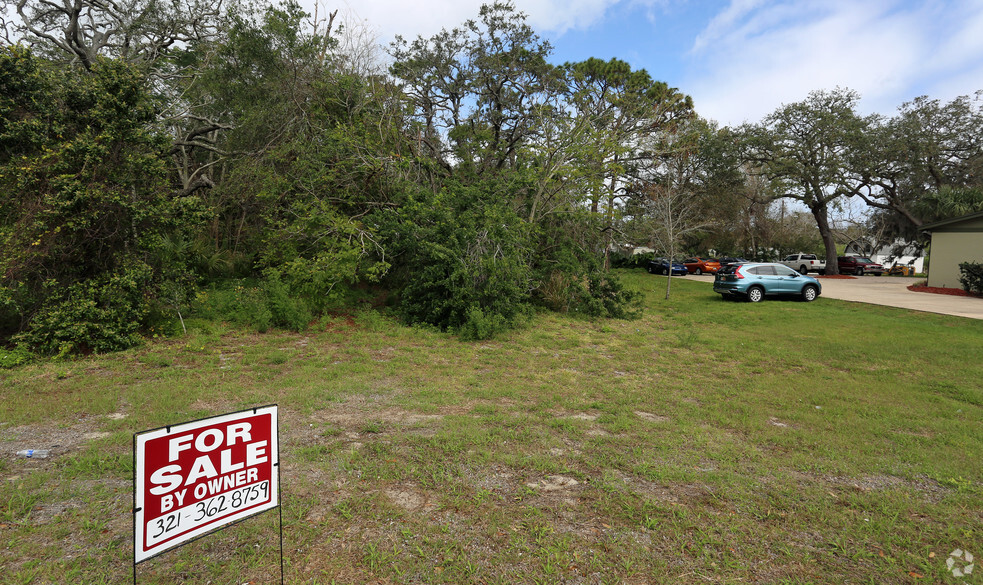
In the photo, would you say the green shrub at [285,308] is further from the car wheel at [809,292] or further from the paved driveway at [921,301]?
the paved driveway at [921,301]

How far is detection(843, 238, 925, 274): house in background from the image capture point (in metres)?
41.8

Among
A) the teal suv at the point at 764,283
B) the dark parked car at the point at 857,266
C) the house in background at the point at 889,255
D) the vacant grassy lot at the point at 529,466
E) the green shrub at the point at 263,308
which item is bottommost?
the vacant grassy lot at the point at 529,466

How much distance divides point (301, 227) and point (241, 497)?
9.77 metres

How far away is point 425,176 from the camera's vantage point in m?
13.8

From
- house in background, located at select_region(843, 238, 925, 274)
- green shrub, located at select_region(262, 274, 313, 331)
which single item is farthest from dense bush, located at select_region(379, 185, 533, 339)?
house in background, located at select_region(843, 238, 925, 274)

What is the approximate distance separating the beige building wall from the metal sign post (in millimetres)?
29168

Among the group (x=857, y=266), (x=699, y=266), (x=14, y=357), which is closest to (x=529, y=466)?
(x=14, y=357)

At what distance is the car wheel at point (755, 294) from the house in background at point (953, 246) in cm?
1182

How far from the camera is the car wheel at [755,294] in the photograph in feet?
58.2

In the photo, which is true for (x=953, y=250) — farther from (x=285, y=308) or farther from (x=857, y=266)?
(x=285, y=308)

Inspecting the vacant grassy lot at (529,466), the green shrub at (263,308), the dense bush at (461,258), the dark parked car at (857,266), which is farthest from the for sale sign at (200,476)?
the dark parked car at (857,266)

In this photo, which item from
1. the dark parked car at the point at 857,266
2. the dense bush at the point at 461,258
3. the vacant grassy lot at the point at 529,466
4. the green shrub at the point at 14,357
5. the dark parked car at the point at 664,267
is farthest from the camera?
the dark parked car at the point at 857,266

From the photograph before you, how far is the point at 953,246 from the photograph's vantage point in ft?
72.7

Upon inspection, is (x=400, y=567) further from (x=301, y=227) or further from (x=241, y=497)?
(x=301, y=227)
